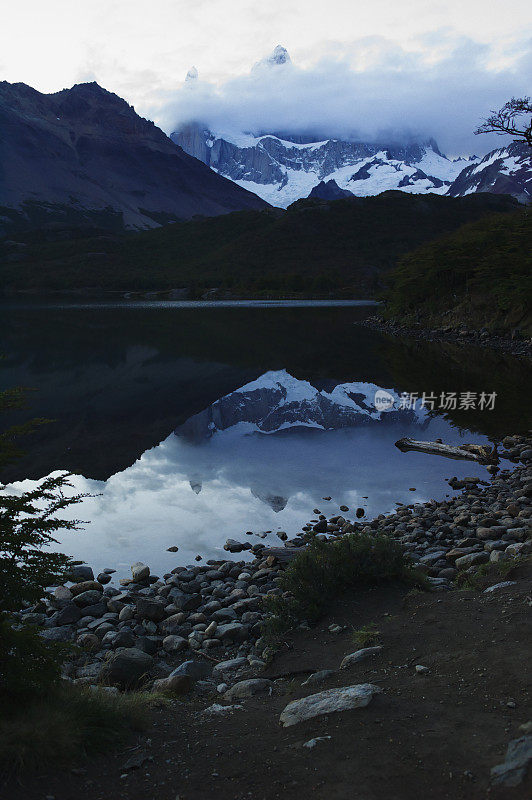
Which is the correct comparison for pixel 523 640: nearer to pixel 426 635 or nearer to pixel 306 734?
pixel 426 635

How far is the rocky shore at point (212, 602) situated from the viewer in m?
7.93

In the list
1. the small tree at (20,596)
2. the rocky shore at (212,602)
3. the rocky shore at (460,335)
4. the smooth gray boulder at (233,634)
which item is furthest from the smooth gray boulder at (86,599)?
the rocky shore at (460,335)

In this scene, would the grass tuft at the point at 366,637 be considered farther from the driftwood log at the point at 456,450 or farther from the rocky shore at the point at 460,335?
the rocky shore at the point at 460,335

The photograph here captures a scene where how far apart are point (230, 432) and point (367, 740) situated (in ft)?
60.8

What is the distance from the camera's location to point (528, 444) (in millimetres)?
19734

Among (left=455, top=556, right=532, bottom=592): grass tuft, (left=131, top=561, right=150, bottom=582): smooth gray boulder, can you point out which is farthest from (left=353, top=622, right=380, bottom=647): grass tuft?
(left=131, top=561, right=150, bottom=582): smooth gray boulder

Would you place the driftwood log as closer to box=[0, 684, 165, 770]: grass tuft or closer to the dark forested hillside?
box=[0, 684, 165, 770]: grass tuft

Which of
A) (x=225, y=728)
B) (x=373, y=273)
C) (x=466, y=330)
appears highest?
(x=373, y=273)

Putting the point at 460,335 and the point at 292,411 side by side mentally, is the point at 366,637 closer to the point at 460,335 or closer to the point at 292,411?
the point at 292,411

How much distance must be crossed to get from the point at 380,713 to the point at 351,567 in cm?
388

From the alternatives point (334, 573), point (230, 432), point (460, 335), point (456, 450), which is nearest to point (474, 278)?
point (460, 335)

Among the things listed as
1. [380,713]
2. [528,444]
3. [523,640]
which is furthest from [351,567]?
[528,444]

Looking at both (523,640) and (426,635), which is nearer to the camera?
(523,640)

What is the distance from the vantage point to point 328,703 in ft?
19.6
